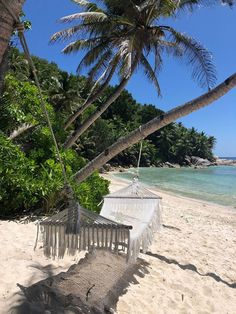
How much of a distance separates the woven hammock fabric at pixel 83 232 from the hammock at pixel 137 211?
51 centimetres

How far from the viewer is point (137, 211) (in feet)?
18.6

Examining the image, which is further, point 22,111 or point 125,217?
point 22,111

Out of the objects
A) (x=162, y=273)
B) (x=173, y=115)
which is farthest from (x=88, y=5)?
(x=162, y=273)

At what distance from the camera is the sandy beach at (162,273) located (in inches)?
154

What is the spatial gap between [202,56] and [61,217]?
611 cm

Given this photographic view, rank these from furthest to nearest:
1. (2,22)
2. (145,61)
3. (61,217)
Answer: (145,61) < (61,217) < (2,22)

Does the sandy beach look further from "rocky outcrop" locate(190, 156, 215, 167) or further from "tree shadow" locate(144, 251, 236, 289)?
"rocky outcrop" locate(190, 156, 215, 167)

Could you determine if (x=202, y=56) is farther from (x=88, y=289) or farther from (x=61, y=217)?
(x=88, y=289)

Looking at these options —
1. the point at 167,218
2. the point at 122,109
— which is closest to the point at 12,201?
the point at 167,218

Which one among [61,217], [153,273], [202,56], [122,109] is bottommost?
[153,273]

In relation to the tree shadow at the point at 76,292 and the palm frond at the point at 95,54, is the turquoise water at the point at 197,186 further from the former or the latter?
the tree shadow at the point at 76,292

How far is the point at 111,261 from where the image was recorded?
4.32 metres

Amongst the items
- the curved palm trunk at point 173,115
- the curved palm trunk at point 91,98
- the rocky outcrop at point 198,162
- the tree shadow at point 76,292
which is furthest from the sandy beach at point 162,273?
the rocky outcrop at point 198,162

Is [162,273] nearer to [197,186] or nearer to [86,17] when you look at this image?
[86,17]
